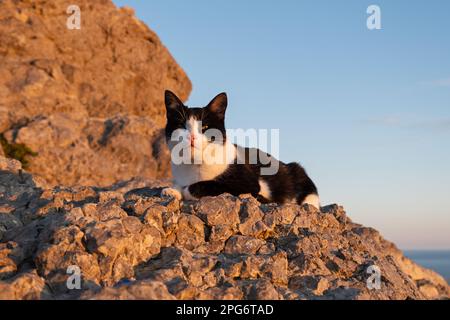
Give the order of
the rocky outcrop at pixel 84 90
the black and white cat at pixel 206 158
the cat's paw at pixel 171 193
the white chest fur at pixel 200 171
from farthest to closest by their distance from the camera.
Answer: the rocky outcrop at pixel 84 90 < the white chest fur at pixel 200 171 < the black and white cat at pixel 206 158 < the cat's paw at pixel 171 193

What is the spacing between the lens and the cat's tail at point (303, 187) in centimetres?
784

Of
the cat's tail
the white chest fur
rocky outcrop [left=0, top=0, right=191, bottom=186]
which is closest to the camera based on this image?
the white chest fur

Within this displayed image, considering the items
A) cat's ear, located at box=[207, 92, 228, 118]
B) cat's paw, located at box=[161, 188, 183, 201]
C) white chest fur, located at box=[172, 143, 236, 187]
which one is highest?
cat's ear, located at box=[207, 92, 228, 118]

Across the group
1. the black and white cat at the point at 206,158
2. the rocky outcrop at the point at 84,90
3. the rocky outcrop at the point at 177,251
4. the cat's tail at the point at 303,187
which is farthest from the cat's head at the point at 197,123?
the rocky outcrop at the point at 84,90

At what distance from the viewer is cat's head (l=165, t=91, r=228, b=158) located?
255 inches

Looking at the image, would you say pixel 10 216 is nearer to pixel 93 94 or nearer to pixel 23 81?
pixel 23 81

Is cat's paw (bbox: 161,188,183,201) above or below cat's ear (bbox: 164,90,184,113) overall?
below

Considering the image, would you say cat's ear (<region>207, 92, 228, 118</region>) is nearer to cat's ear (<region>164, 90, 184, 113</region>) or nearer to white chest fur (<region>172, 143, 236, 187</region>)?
cat's ear (<region>164, 90, 184, 113</region>)

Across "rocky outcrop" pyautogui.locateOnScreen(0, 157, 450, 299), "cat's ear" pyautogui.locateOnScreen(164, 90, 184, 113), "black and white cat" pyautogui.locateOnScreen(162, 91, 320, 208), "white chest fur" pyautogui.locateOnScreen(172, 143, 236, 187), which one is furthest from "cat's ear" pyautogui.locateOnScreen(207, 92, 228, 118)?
"rocky outcrop" pyautogui.locateOnScreen(0, 157, 450, 299)

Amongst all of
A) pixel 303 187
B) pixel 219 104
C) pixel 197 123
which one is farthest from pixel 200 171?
pixel 303 187

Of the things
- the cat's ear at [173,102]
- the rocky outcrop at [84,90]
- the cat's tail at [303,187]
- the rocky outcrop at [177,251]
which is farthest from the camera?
the rocky outcrop at [84,90]

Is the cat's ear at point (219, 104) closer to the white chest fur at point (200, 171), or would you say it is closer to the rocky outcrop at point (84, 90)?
the white chest fur at point (200, 171)

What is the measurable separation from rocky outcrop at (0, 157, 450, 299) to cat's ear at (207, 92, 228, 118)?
1439mm

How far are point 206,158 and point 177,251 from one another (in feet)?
6.87
